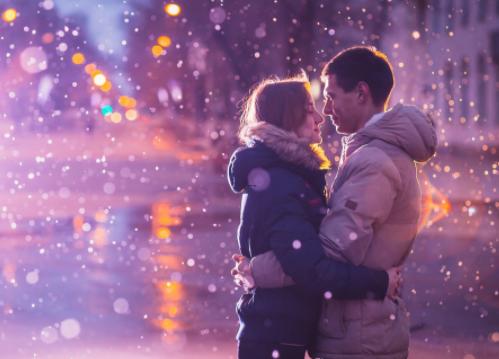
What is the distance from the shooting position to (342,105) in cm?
375

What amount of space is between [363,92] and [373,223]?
1.76 ft

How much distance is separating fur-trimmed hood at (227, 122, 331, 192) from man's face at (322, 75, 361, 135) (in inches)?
10.9

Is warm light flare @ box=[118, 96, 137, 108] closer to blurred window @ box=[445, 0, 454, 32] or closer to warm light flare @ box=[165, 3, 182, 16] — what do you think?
blurred window @ box=[445, 0, 454, 32]

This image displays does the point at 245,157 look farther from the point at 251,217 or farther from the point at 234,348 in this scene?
the point at 234,348

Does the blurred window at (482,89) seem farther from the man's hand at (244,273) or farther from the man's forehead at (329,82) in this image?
the man's hand at (244,273)

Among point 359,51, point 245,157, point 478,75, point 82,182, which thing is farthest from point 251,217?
point 478,75

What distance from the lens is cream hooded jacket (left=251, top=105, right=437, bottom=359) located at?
3406 millimetres

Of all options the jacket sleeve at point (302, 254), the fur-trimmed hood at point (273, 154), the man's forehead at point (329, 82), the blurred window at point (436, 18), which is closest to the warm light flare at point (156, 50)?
the blurred window at point (436, 18)

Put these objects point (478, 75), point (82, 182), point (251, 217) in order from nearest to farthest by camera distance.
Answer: point (251, 217), point (82, 182), point (478, 75)

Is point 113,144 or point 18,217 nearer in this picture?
point 18,217

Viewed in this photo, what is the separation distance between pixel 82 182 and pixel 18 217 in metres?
11.1

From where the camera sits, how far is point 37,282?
10992 mm

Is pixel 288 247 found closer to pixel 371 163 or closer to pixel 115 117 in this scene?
pixel 371 163

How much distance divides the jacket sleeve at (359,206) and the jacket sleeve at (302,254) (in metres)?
0.06
